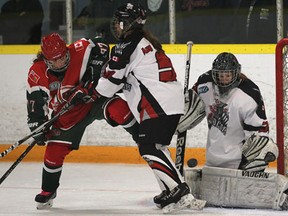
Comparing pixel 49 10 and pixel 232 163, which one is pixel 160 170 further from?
pixel 49 10

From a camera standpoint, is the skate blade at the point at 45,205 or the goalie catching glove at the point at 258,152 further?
the skate blade at the point at 45,205

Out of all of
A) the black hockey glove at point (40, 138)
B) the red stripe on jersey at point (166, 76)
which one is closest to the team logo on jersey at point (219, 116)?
the red stripe on jersey at point (166, 76)

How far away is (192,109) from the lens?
165 inches

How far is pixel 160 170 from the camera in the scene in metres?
3.95

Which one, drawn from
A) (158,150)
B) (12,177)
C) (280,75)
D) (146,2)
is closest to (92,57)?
(158,150)

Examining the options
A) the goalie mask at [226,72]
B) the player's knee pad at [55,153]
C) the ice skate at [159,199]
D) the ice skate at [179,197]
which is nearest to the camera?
the ice skate at [179,197]

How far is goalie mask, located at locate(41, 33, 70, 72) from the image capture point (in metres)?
4.06

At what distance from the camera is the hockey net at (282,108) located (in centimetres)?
420

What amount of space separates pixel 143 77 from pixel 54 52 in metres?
0.42

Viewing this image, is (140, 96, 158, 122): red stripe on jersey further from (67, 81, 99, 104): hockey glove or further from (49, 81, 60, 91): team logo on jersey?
(49, 81, 60, 91): team logo on jersey

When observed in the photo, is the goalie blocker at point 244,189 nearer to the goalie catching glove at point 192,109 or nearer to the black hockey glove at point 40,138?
the goalie catching glove at point 192,109

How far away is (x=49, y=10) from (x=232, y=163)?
2455 millimetres

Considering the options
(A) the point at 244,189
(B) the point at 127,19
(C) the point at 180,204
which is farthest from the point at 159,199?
(B) the point at 127,19

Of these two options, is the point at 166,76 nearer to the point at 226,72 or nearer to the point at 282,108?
the point at 226,72
